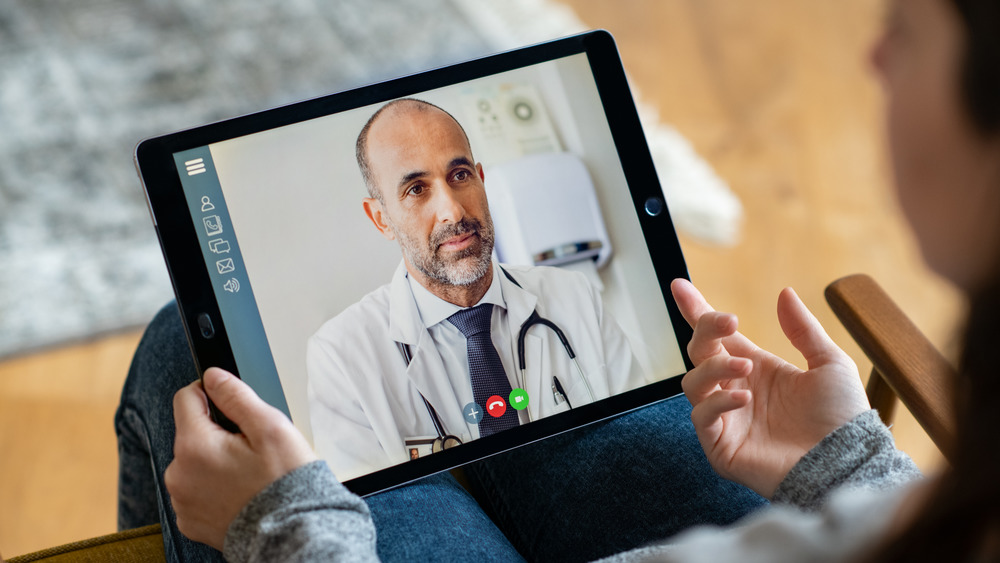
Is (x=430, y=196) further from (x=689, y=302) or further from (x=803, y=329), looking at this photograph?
(x=803, y=329)

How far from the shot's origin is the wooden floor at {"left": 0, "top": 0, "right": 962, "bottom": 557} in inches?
47.6

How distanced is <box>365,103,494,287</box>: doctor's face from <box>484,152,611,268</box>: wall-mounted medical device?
2 centimetres

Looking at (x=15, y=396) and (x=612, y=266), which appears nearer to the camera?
(x=612, y=266)

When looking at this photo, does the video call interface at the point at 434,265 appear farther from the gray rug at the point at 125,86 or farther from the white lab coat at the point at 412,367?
the gray rug at the point at 125,86

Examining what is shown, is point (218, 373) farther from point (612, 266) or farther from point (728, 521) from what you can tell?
point (728, 521)

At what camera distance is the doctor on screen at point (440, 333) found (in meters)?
0.61

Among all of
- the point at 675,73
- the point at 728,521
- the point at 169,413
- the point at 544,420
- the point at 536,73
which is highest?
the point at 675,73

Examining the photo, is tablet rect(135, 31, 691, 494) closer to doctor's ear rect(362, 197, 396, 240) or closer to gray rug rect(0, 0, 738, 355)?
doctor's ear rect(362, 197, 396, 240)

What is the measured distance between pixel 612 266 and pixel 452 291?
15 cm

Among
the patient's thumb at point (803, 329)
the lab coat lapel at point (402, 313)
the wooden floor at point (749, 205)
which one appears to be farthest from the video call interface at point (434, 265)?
the wooden floor at point (749, 205)

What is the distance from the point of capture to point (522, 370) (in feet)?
2.09

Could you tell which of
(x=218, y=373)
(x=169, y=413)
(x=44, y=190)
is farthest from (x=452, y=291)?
(x=44, y=190)

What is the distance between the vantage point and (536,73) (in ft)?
2.17

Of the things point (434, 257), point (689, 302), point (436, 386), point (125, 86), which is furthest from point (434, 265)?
point (125, 86)
